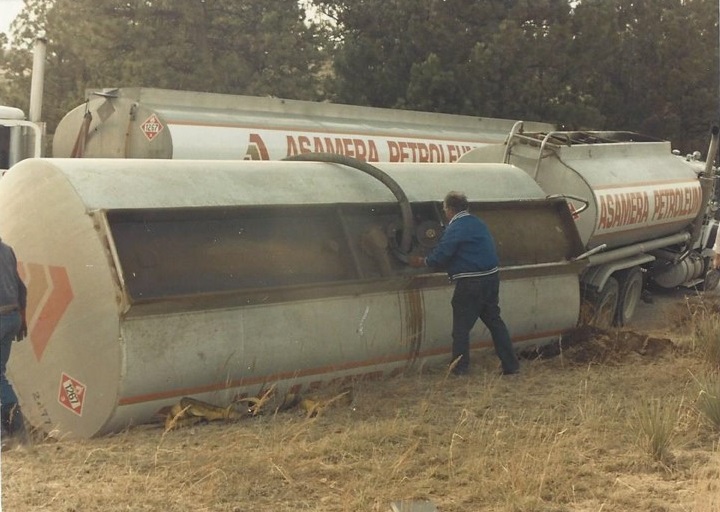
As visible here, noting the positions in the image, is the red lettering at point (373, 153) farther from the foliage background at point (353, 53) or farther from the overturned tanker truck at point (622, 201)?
the foliage background at point (353, 53)

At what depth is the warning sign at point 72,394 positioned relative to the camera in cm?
653

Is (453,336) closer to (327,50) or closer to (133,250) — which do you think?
(133,250)

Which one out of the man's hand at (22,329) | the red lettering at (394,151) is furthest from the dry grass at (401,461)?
the red lettering at (394,151)

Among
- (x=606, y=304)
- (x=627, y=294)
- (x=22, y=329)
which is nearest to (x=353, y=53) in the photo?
(x=627, y=294)

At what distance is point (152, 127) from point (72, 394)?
5321 millimetres

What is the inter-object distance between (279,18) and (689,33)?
42.3ft

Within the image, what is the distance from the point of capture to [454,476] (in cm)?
546

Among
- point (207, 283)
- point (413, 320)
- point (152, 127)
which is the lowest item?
point (413, 320)

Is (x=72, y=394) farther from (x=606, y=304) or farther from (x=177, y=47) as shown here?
(x=177, y=47)

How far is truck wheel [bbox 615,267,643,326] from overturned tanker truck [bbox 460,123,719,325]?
0.5 inches

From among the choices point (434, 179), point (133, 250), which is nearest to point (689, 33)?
point (434, 179)

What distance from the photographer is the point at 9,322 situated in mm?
6480

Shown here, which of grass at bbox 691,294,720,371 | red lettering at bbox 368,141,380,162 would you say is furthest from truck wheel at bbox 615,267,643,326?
red lettering at bbox 368,141,380,162

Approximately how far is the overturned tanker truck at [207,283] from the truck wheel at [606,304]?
3588 millimetres
